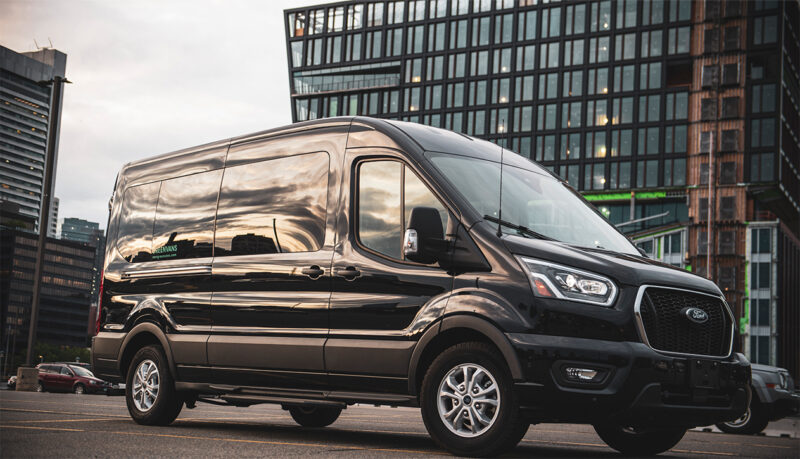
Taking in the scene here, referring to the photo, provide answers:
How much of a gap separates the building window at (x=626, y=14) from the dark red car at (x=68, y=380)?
201 feet

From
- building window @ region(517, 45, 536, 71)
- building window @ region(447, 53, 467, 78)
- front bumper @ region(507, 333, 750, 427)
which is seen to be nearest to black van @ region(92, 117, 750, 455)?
front bumper @ region(507, 333, 750, 427)

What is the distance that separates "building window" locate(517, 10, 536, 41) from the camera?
276 feet

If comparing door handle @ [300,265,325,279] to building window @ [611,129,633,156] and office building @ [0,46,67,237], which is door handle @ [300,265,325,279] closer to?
office building @ [0,46,67,237]

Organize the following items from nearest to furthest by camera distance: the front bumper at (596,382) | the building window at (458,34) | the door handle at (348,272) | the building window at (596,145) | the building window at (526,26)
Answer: the front bumper at (596,382), the door handle at (348,272), the building window at (596,145), the building window at (526,26), the building window at (458,34)

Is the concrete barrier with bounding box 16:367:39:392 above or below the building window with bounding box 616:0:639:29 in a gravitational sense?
below

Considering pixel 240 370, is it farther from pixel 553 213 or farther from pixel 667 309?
pixel 667 309

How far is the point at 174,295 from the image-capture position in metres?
8.48

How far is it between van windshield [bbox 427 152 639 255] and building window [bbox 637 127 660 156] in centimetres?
7359

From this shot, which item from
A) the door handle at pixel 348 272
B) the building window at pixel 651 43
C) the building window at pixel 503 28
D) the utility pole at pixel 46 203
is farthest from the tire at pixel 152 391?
the building window at pixel 503 28

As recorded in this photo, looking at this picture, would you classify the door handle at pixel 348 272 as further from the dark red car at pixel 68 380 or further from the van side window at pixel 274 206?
the dark red car at pixel 68 380

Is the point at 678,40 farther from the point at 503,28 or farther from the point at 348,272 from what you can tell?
the point at 348,272

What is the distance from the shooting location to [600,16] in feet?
267

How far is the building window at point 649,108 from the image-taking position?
78.1m

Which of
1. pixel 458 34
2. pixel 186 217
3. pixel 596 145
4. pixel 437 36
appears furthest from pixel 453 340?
pixel 437 36
